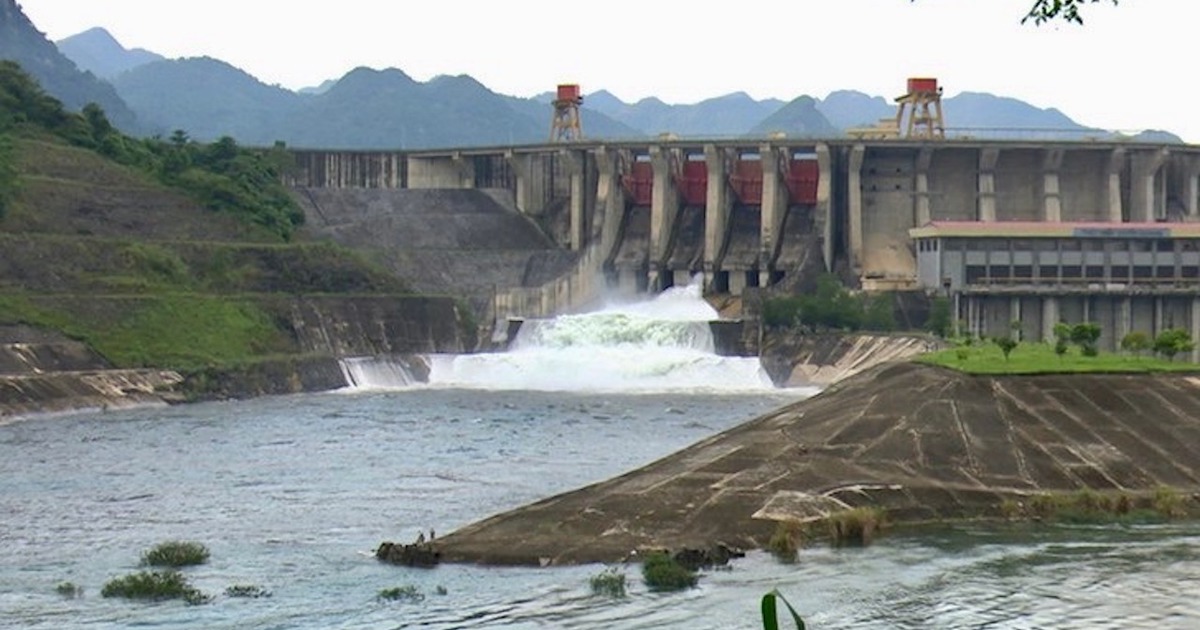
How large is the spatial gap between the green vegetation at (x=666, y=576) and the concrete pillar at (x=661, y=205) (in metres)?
80.1

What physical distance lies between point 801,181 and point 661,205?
815 centimetres

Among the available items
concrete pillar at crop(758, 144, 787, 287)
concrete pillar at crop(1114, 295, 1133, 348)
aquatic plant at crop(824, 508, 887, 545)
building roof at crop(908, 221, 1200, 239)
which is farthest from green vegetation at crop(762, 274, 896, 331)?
aquatic plant at crop(824, 508, 887, 545)

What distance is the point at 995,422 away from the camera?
175ft

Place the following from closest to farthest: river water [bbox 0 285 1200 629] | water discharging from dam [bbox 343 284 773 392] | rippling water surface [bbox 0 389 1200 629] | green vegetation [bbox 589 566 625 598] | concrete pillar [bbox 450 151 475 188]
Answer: rippling water surface [bbox 0 389 1200 629] < river water [bbox 0 285 1200 629] < green vegetation [bbox 589 566 625 598] < water discharging from dam [bbox 343 284 773 392] < concrete pillar [bbox 450 151 475 188]

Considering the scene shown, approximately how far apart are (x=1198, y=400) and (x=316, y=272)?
60.5 meters

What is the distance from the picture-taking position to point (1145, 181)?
117312 millimetres

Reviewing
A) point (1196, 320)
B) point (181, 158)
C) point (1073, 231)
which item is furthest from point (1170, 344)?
point (181, 158)

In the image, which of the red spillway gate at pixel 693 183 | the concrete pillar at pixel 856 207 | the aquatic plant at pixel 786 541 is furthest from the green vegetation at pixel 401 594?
the red spillway gate at pixel 693 183

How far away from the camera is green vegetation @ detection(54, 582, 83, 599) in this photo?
3884cm

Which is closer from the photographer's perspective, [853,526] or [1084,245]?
[853,526]

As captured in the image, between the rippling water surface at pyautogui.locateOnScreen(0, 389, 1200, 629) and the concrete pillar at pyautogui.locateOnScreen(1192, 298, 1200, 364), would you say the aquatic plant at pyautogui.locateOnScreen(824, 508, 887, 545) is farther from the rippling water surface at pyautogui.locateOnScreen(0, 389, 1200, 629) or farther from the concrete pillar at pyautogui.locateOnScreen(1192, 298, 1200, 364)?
the concrete pillar at pyautogui.locateOnScreen(1192, 298, 1200, 364)

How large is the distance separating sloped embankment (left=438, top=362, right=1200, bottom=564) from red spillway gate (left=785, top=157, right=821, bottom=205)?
60469 mm

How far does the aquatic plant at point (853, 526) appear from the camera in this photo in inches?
1746

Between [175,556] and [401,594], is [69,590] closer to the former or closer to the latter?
[175,556]
